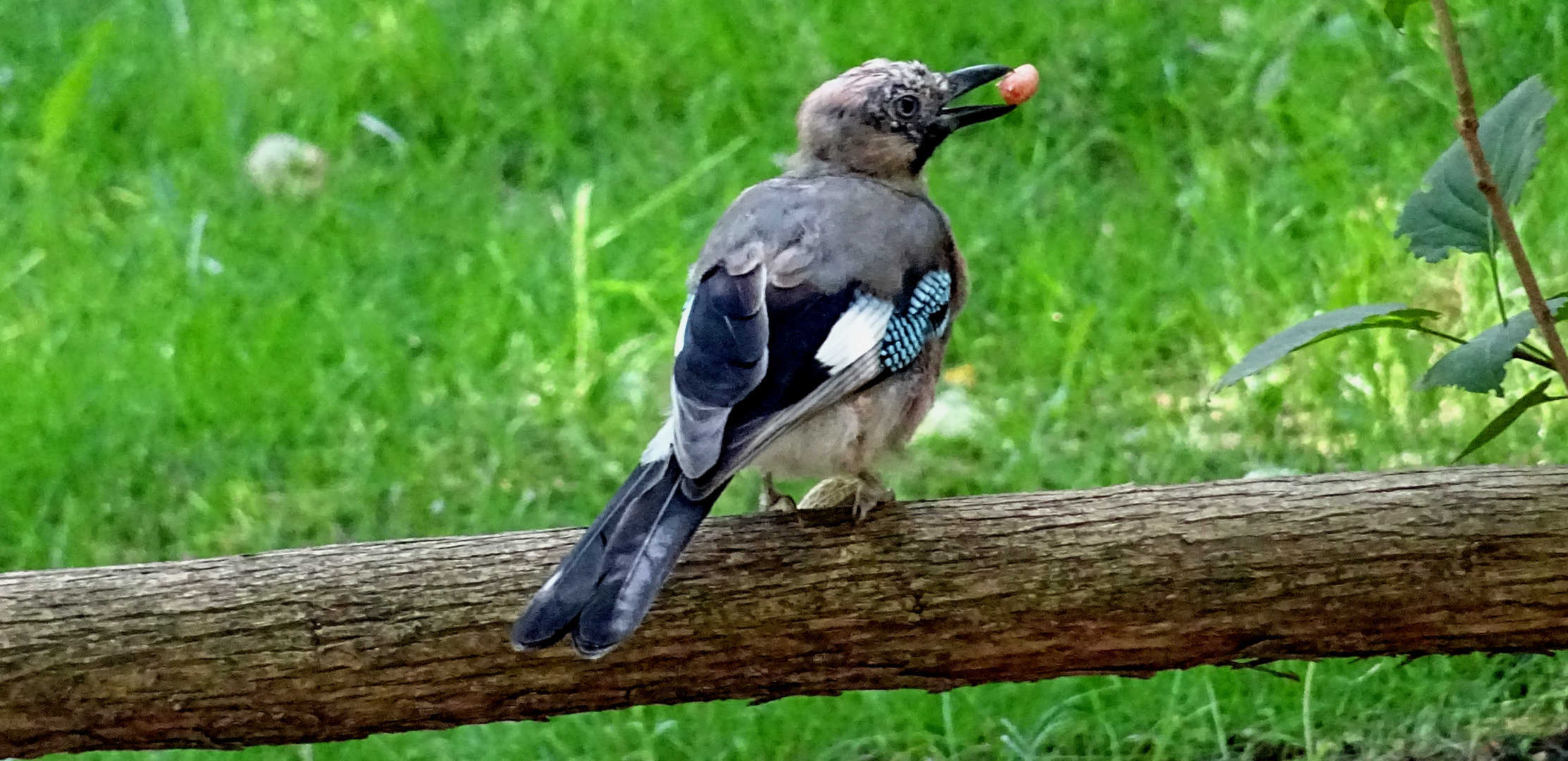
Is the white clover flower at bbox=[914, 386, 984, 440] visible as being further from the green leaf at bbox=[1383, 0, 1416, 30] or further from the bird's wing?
the green leaf at bbox=[1383, 0, 1416, 30]

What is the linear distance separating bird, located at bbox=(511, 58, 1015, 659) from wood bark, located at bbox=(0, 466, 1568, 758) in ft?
0.43

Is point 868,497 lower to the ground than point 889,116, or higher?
lower

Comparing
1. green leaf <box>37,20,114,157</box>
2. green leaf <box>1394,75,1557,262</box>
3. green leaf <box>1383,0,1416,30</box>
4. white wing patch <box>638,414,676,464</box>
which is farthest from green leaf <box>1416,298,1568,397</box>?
green leaf <box>37,20,114,157</box>

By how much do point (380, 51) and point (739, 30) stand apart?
1.07 m

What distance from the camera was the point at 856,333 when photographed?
7.60 feet

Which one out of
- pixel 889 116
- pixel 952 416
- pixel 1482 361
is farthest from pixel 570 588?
pixel 952 416

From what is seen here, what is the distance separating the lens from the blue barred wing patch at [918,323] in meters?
2.39

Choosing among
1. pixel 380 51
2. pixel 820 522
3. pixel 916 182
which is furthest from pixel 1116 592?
pixel 380 51

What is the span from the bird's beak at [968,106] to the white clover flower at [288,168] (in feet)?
7.40

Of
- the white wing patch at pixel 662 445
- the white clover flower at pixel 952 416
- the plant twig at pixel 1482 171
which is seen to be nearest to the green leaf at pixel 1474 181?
the plant twig at pixel 1482 171

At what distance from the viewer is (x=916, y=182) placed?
2.94m

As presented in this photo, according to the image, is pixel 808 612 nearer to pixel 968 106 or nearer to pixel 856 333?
pixel 856 333

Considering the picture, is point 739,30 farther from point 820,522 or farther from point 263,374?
point 820,522

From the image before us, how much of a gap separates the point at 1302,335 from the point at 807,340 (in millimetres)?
645
